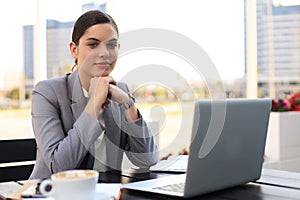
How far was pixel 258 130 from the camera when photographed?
4.07ft

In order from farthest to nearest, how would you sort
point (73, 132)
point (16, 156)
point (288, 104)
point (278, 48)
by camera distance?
1. point (278, 48)
2. point (288, 104)
3. point (16, 156)
4. point (73, 132)

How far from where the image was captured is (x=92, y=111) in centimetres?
144

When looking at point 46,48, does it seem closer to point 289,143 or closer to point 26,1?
point 26,1

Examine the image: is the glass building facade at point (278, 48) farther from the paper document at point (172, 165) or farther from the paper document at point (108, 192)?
the paper document at point (108, 192)

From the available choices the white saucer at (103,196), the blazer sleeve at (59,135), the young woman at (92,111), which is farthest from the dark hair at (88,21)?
the white saucer at (103,196)

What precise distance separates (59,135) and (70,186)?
0.60 m

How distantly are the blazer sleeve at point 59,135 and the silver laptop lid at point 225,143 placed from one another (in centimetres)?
46

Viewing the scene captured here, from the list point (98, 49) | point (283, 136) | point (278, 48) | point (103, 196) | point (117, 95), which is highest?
point (278, 48)

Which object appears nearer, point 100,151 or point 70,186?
point 70,186

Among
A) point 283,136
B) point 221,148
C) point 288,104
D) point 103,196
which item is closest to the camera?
point 103,196

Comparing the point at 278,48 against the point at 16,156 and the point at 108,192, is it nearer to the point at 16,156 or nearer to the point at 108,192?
the point at 16,156

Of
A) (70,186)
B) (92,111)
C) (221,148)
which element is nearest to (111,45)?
(92,111)

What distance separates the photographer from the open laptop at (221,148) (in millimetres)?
1021

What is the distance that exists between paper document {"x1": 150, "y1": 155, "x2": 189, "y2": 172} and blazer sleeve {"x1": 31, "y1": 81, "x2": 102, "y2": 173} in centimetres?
27
